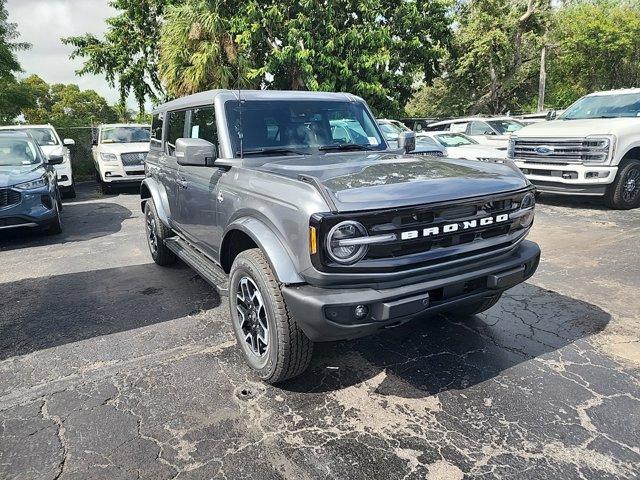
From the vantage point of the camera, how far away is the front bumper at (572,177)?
7.84 meters

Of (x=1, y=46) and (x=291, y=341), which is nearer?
(x=291, y=341)

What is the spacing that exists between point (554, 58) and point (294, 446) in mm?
32290

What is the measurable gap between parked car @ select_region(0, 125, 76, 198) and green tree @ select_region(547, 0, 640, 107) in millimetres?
25261

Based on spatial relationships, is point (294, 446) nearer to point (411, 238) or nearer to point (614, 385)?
point (411, 238)

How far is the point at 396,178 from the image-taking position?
2.75 meters

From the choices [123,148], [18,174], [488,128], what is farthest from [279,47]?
[18,174]

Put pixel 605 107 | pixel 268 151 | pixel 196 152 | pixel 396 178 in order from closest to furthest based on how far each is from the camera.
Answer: pixel 396 178
pixel 196 152
pixel 268 151
pixel 605 107

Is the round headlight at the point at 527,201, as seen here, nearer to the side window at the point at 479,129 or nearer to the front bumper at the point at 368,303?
the front bumper at the point at 368,303

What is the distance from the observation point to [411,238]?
254 cm

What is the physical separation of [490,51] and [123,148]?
1976 centimetres

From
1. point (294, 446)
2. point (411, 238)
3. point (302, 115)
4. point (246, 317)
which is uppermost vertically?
point (302, 115)

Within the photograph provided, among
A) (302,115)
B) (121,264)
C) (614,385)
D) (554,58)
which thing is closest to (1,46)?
(121,264)

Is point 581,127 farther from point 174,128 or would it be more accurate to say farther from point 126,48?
point 126,48

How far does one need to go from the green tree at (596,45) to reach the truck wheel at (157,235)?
2684 cm
